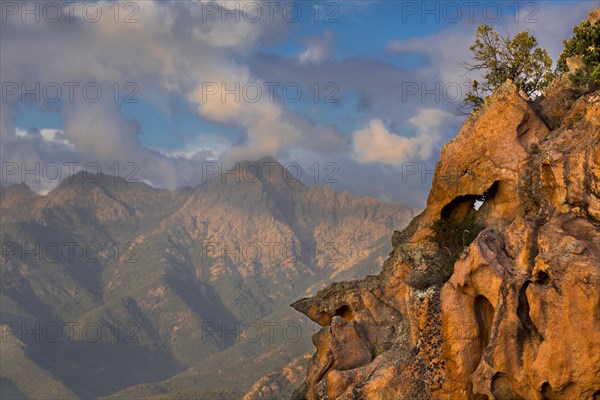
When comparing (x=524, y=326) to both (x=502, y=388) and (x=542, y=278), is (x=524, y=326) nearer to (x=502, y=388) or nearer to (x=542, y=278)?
(x=542, y=278)

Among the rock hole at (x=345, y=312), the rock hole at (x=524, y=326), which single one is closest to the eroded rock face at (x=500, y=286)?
the rock hole at (x=524, y=326)

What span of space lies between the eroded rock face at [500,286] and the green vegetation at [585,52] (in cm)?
133

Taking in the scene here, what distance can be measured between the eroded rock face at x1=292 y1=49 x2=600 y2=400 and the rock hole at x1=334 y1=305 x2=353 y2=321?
2169 mm

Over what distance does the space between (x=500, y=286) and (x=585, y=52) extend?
24.6 meters

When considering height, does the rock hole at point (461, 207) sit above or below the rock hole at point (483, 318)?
above

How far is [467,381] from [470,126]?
20139 mm

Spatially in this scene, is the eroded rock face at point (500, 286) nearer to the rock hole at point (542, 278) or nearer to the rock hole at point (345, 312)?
the rock hole at point (542, 278)

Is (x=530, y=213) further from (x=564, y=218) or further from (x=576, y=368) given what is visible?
(x=576, y=368)

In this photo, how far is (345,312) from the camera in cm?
6247

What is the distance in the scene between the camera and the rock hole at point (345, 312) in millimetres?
61731

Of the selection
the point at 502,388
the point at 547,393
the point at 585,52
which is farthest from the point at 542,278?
the point at 585,52

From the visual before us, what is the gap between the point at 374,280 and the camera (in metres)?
61.4

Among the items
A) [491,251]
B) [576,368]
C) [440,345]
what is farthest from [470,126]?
[576,368]

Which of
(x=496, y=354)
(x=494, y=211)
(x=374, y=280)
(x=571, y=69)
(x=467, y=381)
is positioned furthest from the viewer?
(x=374, y=280)
